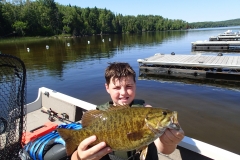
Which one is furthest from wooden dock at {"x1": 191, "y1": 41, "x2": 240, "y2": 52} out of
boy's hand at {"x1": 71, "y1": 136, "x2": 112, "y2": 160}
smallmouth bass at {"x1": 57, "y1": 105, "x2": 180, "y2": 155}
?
boy's hand at {"x1": 71, "y1": 136, "x2": 112, "y2": 160}

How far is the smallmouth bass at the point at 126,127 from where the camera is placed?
1855 millimetres

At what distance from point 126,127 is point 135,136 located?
0.40 feet

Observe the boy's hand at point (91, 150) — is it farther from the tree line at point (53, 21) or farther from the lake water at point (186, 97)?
the tree line at point (53, 21)

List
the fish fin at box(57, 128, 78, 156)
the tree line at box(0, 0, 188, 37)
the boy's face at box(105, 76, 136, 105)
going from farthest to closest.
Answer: the tree line at box(0, 0, 188, 37) → the boy's face at box(105, 76, 136, 105) → the fish fin at box(57, 128, 78, 156)

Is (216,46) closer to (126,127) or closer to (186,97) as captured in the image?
(186,97)

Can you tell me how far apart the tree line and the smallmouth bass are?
264 ft

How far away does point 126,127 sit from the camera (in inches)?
74.4

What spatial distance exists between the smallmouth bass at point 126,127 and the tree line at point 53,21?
264 ft

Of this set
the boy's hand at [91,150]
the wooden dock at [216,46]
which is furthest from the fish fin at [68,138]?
the wooden dock at [216,46]

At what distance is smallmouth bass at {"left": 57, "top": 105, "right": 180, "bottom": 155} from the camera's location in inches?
73.0

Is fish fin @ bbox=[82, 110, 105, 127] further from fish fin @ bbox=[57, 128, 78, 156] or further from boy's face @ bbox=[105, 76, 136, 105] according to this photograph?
boy's face @ bbox=[105, 76, 136, 105]

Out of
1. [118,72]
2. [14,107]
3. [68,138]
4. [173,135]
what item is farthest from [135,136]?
[14,107]

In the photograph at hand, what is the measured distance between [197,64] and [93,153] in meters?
17.1

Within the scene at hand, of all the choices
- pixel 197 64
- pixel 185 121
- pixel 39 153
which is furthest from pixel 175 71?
pixel 39 153
